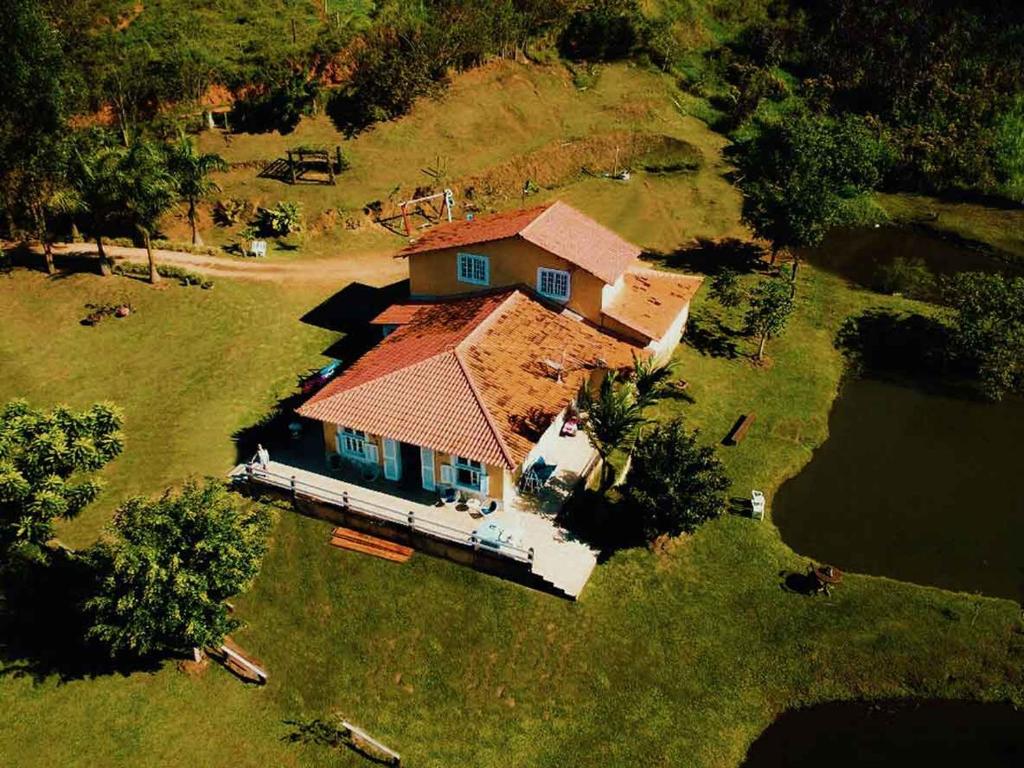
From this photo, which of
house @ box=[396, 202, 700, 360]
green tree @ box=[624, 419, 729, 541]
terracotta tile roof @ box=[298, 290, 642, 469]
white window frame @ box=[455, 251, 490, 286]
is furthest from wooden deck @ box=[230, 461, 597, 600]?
white window frame @ box=[455, 251, 490, 286]

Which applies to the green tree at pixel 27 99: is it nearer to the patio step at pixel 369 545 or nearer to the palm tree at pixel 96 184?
the palm tree at pixel 96 184

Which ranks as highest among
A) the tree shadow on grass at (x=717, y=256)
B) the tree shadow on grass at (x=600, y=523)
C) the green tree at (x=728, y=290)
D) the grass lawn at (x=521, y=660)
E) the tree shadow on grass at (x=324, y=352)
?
the green tree at (x=728, y=290)

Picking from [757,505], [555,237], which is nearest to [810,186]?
[555,237]

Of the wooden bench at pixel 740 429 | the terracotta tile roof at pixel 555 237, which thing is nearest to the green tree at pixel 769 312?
the wooden bench at pixel 740 429

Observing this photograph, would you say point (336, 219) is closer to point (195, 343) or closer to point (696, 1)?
point (195, 343)

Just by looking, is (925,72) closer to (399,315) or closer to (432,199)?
(432,199)
